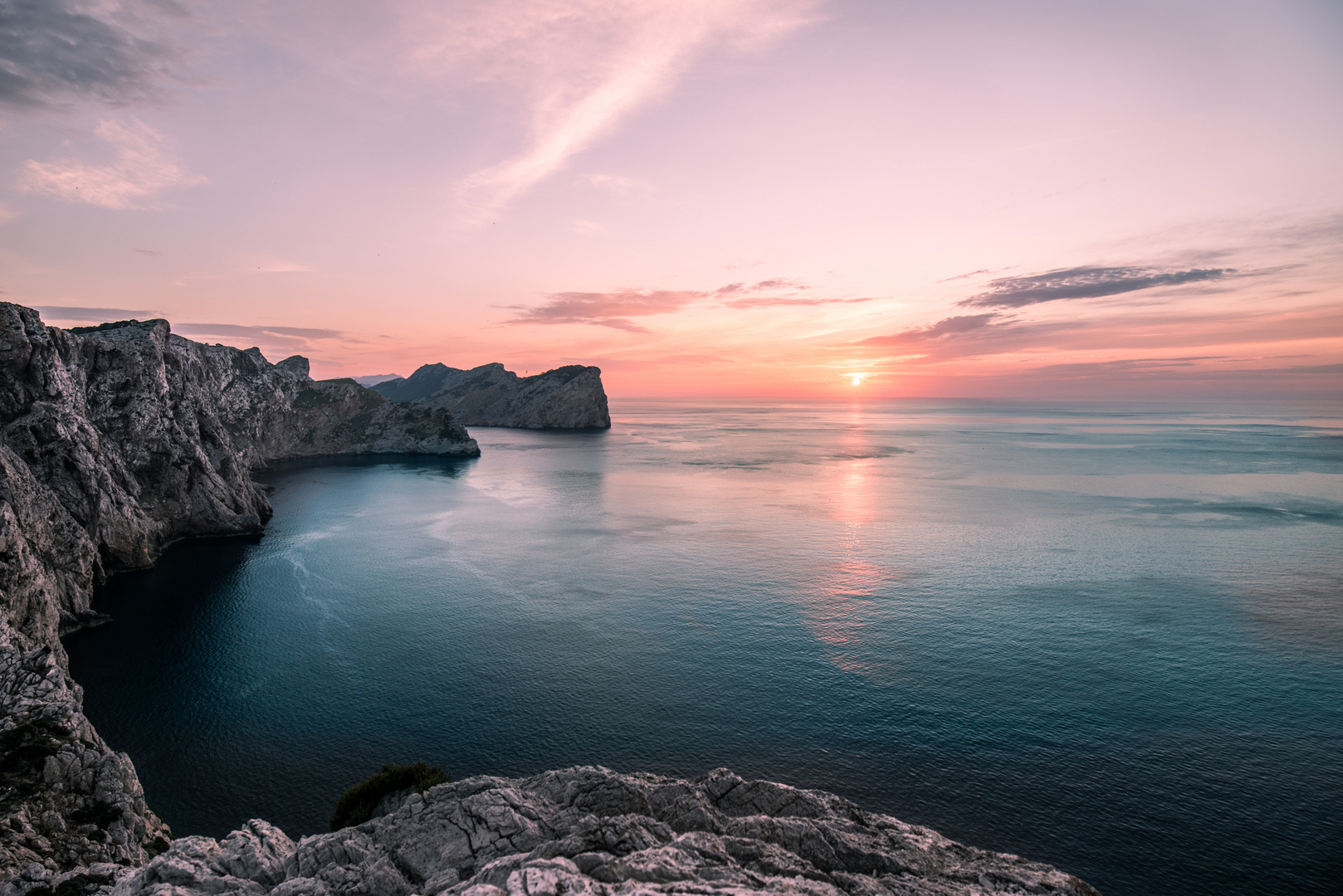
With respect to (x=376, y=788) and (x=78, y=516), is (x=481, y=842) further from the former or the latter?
(x=78, y=516)

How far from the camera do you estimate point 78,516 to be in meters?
83.5

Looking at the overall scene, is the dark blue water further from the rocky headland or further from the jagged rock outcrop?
the rocky headland

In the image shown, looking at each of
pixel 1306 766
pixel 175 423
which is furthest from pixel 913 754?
pixel 175 423

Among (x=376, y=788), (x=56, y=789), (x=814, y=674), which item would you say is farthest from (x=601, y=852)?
(x=814, y=674)

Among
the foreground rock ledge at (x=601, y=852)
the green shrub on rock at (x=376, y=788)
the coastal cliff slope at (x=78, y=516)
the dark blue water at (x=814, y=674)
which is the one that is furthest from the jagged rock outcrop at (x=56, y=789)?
the green shrub on rock at (x=376, y=788)

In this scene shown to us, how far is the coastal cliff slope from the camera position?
104ft

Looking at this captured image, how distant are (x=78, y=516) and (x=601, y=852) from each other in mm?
97311

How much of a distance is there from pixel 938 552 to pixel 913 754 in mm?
63167

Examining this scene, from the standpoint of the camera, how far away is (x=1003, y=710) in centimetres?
5562

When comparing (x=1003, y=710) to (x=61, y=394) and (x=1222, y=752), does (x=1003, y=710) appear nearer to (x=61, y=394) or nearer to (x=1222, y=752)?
(x=1222, y=752)

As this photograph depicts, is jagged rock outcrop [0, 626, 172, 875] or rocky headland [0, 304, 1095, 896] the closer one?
rocky headland [0, 304, 1095, 896]

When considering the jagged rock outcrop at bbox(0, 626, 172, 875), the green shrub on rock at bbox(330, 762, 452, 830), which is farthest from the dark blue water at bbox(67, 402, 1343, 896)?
the jagged rock outcrop at bbox(0, 626, 172, 875)

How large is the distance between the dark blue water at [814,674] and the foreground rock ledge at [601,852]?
50.9 feet

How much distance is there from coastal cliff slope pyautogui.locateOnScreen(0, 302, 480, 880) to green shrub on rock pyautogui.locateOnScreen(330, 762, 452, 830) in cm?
920
